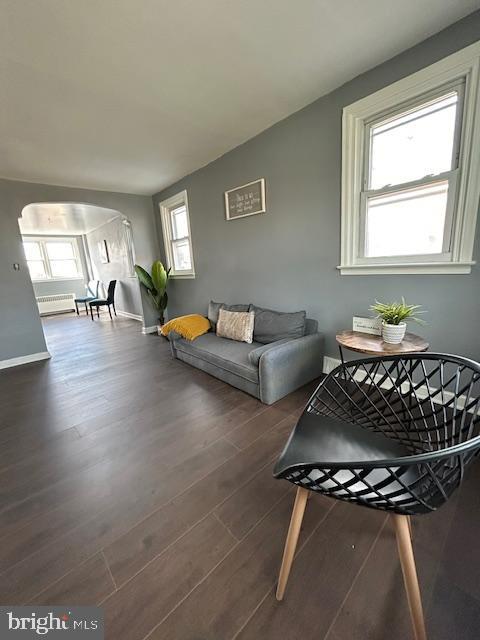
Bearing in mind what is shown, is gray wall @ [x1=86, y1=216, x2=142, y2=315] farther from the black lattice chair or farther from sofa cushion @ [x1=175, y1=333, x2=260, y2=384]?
the black lattice chair

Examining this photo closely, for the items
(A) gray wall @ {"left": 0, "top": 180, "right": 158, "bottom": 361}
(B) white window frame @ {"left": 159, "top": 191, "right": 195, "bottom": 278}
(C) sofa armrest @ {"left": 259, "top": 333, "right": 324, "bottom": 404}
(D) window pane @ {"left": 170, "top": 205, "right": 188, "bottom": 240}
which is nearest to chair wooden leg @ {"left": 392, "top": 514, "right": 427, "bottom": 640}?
(C) sofa armrest @ {"left": 259, "top": 333, "right": 324, "bottom": 404}

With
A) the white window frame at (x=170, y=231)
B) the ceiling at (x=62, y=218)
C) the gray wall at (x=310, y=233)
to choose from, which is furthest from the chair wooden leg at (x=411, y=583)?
the ceiling at (x=62, y=218)

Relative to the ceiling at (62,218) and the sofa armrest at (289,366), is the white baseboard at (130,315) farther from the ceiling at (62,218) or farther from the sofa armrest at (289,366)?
the sofa armrest at (289,366)

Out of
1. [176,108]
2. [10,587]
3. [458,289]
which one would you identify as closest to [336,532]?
[10,587]

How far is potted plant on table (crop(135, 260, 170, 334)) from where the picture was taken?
4469 millimetres

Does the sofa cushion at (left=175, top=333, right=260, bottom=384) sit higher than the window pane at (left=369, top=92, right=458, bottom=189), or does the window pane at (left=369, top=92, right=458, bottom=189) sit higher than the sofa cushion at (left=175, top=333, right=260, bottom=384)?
the window pane at (left=369, top=92, right=458, bottom=189)

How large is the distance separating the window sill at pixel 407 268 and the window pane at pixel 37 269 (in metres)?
8.73

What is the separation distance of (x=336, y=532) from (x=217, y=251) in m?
3.24

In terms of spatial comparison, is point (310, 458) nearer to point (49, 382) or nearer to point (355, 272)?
point (355, 272)

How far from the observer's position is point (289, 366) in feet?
7.27

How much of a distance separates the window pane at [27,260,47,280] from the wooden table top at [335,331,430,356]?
29.3 ft

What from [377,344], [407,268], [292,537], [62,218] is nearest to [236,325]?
[377,344]

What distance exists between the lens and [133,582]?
3.24ft

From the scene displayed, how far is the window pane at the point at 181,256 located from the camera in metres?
4.35
